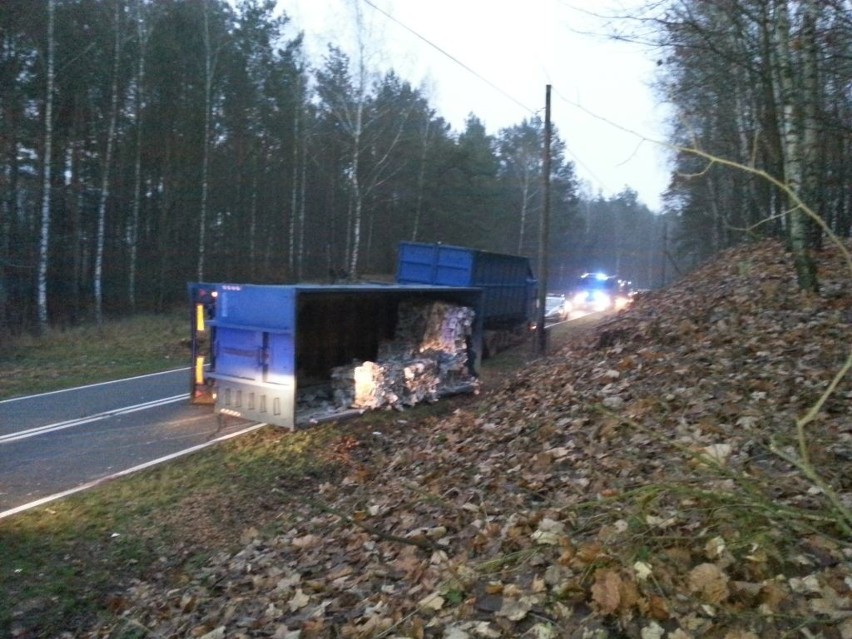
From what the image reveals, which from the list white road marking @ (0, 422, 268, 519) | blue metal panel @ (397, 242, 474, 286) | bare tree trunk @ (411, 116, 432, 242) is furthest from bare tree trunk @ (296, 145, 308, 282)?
white road marking @ (0, 422, 268, 519)

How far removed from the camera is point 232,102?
3506 cm

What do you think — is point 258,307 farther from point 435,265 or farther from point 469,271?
point 435,265

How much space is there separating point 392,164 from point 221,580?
3457 centimetres

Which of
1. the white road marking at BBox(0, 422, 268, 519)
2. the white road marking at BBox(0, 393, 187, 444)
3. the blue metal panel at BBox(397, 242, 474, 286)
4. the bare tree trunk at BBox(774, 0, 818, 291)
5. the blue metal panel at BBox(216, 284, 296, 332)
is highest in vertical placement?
the bare tree trunk at BBox(774, 0, 818, 291)

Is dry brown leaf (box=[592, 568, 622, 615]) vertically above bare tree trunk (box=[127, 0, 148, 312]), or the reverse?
bare tree trunk (box=[127, 0, 148, 312])

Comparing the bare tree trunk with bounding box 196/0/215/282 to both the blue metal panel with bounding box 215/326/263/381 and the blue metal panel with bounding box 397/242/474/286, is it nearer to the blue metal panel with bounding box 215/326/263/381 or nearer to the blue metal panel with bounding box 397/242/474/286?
the blue metal panel with bounding box 397/242/474/286

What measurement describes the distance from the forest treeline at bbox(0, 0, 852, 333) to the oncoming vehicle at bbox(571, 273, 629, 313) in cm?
613

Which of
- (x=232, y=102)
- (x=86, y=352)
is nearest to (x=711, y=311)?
(x=86, y=352)

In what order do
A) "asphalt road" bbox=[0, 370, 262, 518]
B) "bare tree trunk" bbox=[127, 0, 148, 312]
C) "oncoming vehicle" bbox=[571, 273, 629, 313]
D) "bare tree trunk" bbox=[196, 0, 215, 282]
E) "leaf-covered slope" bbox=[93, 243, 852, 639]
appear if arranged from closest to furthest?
1. "leaf-covered slope" bbox=[93, 243, 852, 639]
2. "asphalt road" bbox=[0, 370, 262, 518]
3. "bare tree trunk" bbox=[127, 0, 148, 312]
4. "bare tree trunk" bbox=[196, 0, 215, 282]
5. "oncoming vehicle" bbox=[571, 273, 629, 313]

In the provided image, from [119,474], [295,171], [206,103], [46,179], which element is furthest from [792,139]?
[295,171]

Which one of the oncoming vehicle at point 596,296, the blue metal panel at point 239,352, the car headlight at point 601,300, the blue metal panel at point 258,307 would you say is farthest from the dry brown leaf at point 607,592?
the car headlight at point 601,300

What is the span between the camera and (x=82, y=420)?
489 inches

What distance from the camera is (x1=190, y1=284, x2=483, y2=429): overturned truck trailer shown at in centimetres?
1146

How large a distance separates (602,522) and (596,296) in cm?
4272
